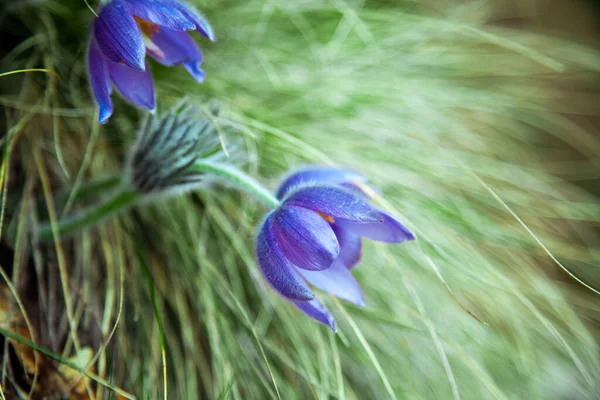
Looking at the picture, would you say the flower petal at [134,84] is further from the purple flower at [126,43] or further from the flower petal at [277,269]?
the flower petal at [277,269]

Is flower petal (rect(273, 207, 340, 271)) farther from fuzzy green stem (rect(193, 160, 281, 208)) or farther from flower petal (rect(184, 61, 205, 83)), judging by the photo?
flower petal (rect(184, 61, 205, 83))

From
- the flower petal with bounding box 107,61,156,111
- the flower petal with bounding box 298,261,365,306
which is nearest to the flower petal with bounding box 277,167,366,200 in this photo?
the flower petal with bounding box 298,261,365,306

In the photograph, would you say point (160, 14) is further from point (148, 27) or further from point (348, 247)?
point (348, 247)

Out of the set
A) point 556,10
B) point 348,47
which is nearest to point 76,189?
point 348,47

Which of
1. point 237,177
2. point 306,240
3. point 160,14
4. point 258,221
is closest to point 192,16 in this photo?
point 160,14

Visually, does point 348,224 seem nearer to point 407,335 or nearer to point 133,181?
point 133,181

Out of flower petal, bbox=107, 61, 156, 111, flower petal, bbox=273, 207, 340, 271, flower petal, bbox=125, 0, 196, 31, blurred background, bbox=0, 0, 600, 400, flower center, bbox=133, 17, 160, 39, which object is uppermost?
flower petal, bbox=125, 0, 196, 31
